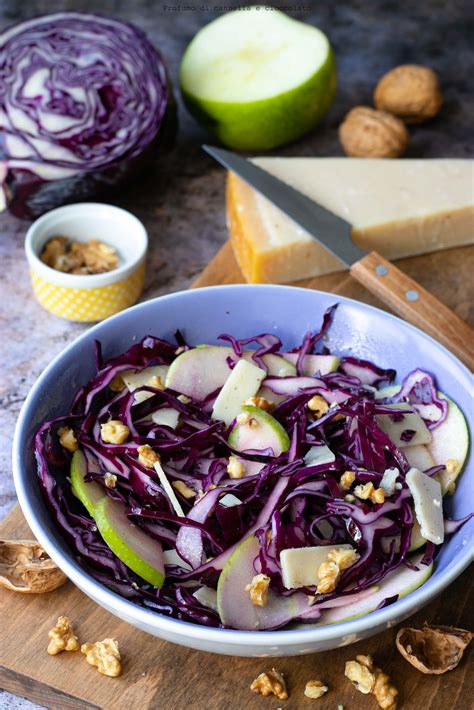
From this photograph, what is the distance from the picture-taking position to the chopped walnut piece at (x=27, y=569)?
6.18 feet

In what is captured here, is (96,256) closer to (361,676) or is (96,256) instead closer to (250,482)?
(250,482)

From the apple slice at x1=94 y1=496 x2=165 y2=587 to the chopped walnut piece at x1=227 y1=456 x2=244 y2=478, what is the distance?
21 cm

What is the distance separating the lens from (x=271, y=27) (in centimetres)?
329

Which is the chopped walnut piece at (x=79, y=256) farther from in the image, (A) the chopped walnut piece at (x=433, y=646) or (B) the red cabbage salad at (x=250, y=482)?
(A) the chopped walnut piece at (x=433, y=646)

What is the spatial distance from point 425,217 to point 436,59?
1.47 metres

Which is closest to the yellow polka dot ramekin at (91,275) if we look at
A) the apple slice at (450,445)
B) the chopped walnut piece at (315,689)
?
the apple slice at (450,445)

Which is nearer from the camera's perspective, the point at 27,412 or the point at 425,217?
the point at 27,412

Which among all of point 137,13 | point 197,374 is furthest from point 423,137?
point 197,374

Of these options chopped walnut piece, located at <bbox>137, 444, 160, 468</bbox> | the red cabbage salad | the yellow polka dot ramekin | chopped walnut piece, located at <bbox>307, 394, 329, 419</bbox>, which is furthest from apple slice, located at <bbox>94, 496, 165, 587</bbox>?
the yellow polka dot ramekin

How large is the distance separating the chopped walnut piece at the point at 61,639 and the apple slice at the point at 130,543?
0.23 meters

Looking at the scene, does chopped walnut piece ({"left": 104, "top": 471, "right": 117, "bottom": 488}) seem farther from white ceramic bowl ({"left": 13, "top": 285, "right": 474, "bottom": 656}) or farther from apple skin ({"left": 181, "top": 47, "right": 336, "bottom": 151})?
apple skin ({"left": 181, "top": 47, "right": 336, "bottom": 151})

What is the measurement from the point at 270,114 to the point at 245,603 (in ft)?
6.57

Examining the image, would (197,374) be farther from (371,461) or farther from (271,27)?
(271,27)

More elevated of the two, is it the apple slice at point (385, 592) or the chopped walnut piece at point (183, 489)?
the chopped walnut piece at point (183, 489)
